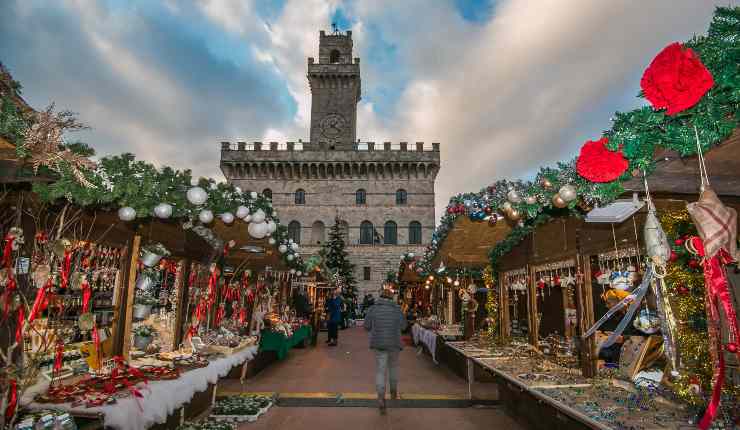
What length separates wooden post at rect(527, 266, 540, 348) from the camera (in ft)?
19.6

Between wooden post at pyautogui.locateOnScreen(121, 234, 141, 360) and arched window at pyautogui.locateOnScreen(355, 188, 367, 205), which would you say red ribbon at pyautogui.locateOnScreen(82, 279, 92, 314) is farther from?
arched window at pyautogui.locateOnScreen(355, 188, 367, 205)

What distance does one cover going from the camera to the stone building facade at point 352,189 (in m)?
25.7

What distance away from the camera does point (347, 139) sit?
28.1 m

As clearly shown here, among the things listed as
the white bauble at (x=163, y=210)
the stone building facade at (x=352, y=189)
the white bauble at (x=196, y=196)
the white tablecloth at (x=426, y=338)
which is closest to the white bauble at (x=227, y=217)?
the white bauble at (x=196, y=196)

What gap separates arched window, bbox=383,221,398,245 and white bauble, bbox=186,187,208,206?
21748mm

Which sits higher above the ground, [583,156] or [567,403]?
[583,156]

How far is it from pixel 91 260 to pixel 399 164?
22.8 m

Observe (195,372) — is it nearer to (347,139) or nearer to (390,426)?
(390,426)

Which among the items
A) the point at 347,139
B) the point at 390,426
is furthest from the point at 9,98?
the point at 347,139

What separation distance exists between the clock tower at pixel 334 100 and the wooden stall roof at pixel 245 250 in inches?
771

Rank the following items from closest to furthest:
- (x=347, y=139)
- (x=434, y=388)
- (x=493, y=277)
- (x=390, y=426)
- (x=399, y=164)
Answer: (x=390, y=426) < (x=434, y=388) < (x=493, y=277) < (x=399, y=164) < (x=347, y=139)

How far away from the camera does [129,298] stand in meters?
4.43

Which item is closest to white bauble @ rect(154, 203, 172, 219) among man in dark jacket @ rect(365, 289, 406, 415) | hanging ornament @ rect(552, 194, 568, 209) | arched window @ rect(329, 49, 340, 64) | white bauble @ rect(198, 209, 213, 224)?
white bauble @ rect(198, 209, 213, 224)

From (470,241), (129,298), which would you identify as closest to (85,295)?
(129,298)
